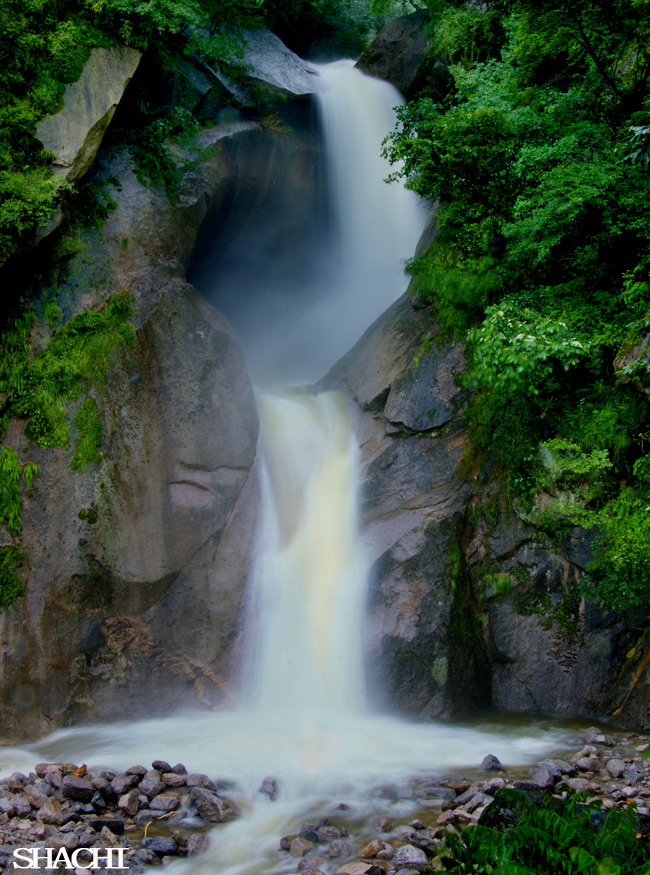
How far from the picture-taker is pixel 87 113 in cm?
930

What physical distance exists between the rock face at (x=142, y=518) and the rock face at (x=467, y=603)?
2096 mm

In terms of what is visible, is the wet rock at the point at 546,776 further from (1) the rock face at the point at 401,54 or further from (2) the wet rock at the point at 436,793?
(1) the rock face at the point at 401,54

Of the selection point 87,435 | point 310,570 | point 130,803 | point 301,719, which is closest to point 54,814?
point 130,803

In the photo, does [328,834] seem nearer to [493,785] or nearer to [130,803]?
[493,785]

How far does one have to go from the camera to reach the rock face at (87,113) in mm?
9000

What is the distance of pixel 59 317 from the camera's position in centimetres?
911

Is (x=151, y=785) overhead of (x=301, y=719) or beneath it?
beneath

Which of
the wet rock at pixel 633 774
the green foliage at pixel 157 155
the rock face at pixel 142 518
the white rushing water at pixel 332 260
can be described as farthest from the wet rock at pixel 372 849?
the white rushing water at pixel 332 260

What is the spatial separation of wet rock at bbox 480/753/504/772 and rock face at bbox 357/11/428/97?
46.0ft

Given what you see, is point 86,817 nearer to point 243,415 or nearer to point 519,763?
point 519,763

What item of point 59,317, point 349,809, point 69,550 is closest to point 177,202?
point 59,317

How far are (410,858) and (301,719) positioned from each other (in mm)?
3099

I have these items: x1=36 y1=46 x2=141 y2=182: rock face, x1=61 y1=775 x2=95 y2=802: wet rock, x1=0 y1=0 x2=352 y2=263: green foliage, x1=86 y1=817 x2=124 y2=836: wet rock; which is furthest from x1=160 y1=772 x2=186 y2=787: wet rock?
x1=36 y1=46 x2=141 y2=182: rock face

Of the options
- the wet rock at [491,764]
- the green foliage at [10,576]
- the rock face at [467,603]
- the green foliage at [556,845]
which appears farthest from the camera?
the rock face at [467,603]
